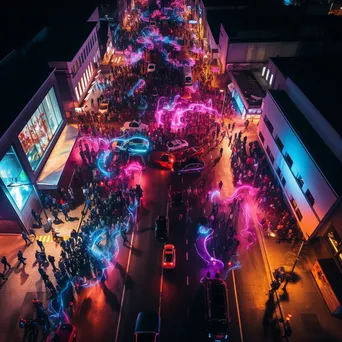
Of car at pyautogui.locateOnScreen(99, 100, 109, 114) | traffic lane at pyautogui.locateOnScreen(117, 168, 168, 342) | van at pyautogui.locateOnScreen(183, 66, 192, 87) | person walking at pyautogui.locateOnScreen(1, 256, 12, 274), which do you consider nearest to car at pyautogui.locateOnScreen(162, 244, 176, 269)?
traffic lane at pyautogui.locateOnScreen(117, 168, 168, 342)

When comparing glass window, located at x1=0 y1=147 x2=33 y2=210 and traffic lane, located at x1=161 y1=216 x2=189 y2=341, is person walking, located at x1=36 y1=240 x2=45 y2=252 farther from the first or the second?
traffic lane, located at x1=161 y1=216 x2=189 y2=341

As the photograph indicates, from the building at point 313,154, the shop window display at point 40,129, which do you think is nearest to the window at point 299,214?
the building at point 313,154

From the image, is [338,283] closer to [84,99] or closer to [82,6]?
[84,99]

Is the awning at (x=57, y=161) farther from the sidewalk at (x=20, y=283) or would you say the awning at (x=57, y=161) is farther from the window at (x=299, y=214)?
the window at (x=299, y=214)

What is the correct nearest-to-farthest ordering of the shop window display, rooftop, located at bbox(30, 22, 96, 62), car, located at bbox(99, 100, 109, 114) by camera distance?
1. the shop window display
2. rooftop, located at bbox(30, 22, 96, 62)
3. car, located at bbox(99, 100, 109, 114)

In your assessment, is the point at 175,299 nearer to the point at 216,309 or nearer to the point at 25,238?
the point at 216,309

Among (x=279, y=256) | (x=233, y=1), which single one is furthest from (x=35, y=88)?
(x=233, y=1)

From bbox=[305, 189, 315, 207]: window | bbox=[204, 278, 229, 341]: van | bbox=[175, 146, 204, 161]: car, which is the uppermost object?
bbox=[175, 146, 204, 161]: car

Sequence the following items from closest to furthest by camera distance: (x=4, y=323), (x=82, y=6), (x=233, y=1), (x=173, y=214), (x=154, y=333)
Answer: (x=154, y=333)
(x=4, y=323)
(x=173, y=214)
(x=82, y=6)
(x=233, y=1)
